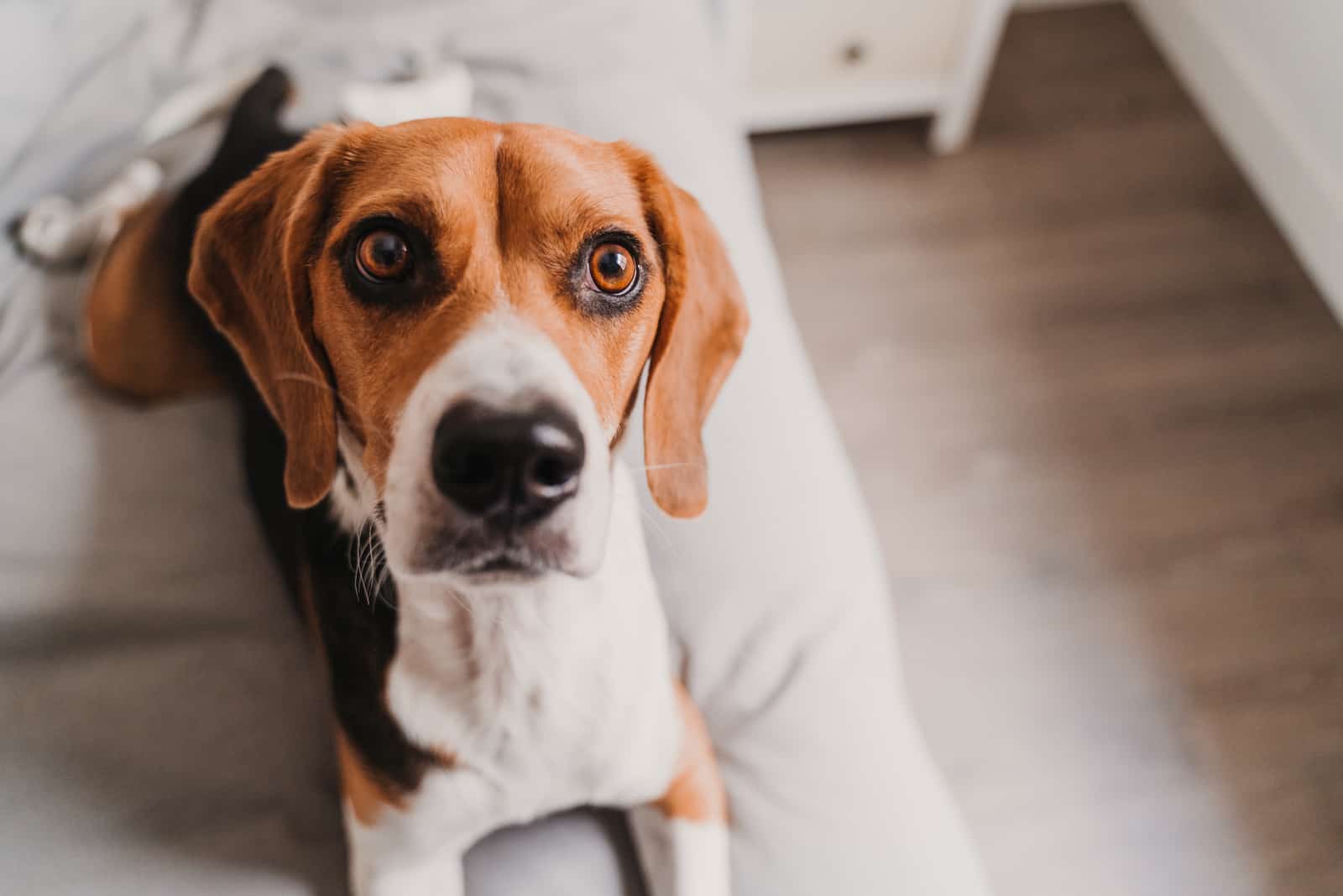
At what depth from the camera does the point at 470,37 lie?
2.27 metres

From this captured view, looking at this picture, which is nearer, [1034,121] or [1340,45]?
[1340,45]

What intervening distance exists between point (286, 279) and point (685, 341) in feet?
1.61

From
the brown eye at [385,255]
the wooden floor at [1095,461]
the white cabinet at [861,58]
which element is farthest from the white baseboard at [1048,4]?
Answer: the brown eye at [385,255]

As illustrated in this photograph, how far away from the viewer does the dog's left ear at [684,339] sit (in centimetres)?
128

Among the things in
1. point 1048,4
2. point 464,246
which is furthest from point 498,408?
point 1048,4

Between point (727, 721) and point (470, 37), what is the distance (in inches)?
63.9

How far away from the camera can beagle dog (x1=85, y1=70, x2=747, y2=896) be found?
1.03 metres

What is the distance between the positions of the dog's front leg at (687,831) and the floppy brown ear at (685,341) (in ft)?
1.41

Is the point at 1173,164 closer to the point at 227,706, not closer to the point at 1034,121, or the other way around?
the point at 1034,121

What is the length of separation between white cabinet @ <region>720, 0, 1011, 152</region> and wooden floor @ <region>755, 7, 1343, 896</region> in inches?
→ 6.7

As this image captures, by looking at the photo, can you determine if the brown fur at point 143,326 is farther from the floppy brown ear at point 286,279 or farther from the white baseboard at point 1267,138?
the white baseboard at point 1267,138

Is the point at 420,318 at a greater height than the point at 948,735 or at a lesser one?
greater

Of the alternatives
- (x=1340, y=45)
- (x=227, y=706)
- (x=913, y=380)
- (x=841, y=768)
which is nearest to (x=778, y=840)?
(x=841, y=768)

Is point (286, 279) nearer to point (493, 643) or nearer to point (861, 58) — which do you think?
point (493, 643)
